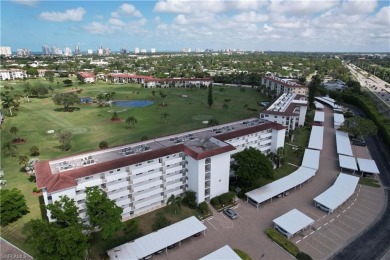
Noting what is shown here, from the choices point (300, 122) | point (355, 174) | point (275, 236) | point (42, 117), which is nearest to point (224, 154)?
point (275, 236)

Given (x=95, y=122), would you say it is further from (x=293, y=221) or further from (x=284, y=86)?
(x=284, y=86)

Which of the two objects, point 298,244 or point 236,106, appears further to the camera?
point 236,106

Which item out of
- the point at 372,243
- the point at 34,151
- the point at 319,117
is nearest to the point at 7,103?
the point at 34,151

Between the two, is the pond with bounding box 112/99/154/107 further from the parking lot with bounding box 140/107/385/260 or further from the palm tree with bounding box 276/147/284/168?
the parking lot with bounding box 140/107/385/260

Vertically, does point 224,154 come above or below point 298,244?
above

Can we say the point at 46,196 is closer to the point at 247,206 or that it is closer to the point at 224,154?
the point at 224,154

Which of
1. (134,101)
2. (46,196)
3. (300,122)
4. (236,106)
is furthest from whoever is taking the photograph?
(134,101)
